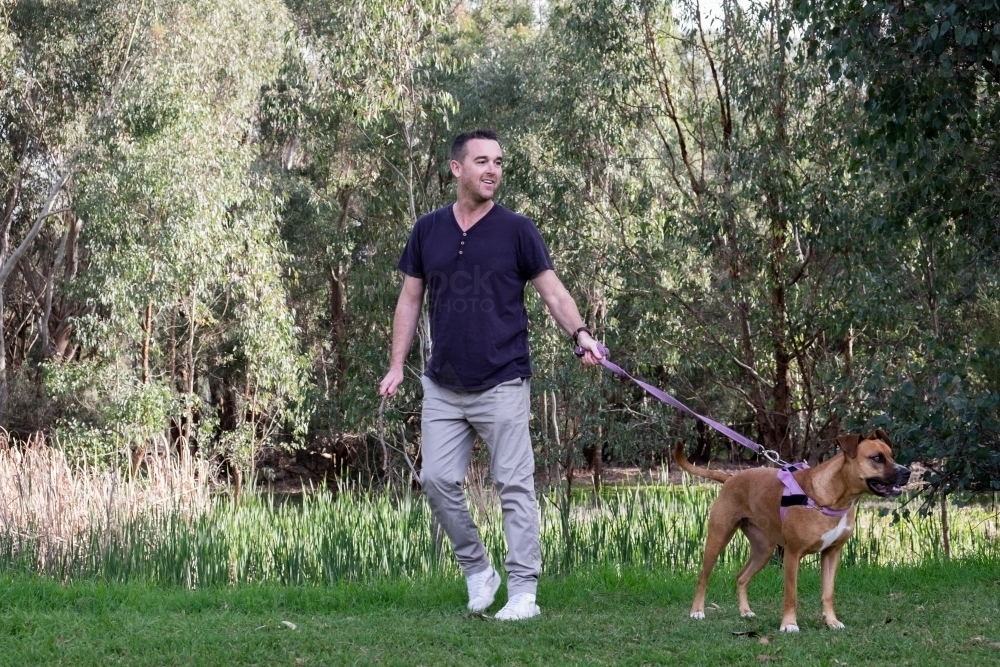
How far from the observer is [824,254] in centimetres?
940

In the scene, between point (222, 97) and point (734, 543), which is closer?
point (734, 543)

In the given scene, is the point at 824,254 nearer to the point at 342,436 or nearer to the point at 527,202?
the point at 527,202

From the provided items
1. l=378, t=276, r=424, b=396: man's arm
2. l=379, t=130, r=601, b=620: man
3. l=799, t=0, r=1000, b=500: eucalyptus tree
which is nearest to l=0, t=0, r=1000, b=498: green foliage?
l=799, t=0, r=1000, b=500: eucalyptus tree

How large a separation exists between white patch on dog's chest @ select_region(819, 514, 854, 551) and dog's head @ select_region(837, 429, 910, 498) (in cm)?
21

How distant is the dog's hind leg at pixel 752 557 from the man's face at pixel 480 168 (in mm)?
2088

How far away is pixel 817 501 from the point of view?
486 centimetres

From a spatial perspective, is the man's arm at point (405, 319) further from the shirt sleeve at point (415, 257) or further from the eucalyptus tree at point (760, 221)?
the eucalyptus tree at point (760, 221)

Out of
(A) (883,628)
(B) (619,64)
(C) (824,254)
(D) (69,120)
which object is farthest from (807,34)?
(D) (69,120)

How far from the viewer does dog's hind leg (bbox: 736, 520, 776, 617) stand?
211 inches

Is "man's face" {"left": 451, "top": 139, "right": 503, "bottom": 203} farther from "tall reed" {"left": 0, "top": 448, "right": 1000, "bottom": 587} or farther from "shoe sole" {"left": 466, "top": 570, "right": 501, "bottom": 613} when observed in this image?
"tall reed" {"left": 0, "top": 448, "right": 1000, "bottom": 587}

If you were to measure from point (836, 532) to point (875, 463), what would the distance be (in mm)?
367

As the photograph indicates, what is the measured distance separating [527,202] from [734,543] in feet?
35.9

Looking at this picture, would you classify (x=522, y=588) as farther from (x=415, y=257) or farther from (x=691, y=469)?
(x=415, y=257)

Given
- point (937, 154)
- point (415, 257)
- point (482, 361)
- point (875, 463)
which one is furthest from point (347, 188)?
point (875, 463)
